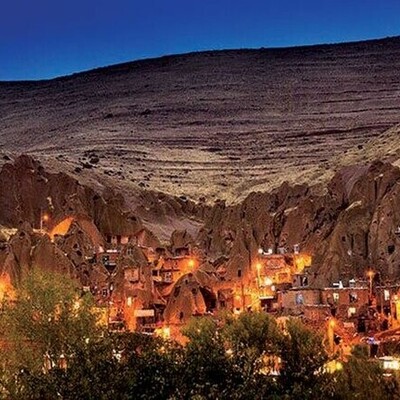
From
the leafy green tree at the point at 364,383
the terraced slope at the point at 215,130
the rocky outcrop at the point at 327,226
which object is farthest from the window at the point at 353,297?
the terraced slope at the point at 215,130

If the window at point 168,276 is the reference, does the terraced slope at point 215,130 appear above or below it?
above

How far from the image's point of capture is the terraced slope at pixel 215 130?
101 m

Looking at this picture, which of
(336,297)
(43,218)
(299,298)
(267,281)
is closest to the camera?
(336,297)

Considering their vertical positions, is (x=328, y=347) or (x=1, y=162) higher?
(x=1, y=162)

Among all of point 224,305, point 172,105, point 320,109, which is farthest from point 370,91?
point 224,305

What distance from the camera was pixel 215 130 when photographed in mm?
149125

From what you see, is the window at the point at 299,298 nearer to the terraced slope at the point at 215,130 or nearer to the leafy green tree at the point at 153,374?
the leafy green tree at the point at 153,374

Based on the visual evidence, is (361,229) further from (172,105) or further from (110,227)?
(172,105)

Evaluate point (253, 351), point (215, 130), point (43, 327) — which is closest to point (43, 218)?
point (43, 327)

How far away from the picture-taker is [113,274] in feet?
174

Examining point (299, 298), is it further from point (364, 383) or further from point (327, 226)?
point (364, 383)

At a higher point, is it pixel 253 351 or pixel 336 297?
pixel 336 297

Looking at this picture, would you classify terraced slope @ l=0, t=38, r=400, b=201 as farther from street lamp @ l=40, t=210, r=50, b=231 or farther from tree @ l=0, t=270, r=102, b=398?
tree @ l=0, t=270, r=102, b=398

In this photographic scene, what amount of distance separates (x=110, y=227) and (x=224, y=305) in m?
19.7
